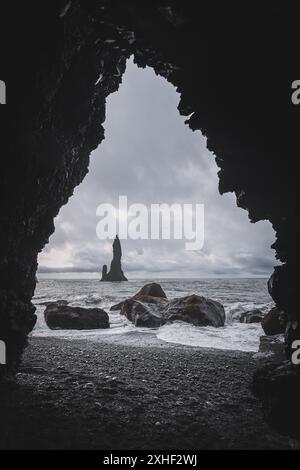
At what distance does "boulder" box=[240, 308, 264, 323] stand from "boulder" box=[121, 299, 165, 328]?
5421 mm

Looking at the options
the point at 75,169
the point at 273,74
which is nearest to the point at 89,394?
the point at 75,169

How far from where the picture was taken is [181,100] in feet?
20.2

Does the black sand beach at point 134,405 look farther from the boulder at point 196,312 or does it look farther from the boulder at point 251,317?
the boulder at point 251,317

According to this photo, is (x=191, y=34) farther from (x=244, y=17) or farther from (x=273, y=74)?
(x=273, y=74)

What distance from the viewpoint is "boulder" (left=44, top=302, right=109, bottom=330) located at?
1408cm

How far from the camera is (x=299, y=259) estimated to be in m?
4.69

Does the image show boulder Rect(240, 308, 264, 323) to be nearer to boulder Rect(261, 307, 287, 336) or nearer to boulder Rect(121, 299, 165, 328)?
boulder Rect(261, 307, 287, 336)

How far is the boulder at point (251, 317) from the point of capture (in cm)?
1667

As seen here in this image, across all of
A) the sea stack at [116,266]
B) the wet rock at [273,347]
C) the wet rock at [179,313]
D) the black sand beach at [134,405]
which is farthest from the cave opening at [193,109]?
the sea stack at [116,266]

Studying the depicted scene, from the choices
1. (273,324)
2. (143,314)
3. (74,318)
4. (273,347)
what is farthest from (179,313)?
(273,347)

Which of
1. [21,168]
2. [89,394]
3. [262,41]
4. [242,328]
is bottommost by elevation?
[242,328]

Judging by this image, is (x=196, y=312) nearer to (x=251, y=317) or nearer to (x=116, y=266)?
(x=251, y=317)

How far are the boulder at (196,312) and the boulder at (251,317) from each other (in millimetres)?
2105

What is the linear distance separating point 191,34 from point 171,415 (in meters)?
6.47
